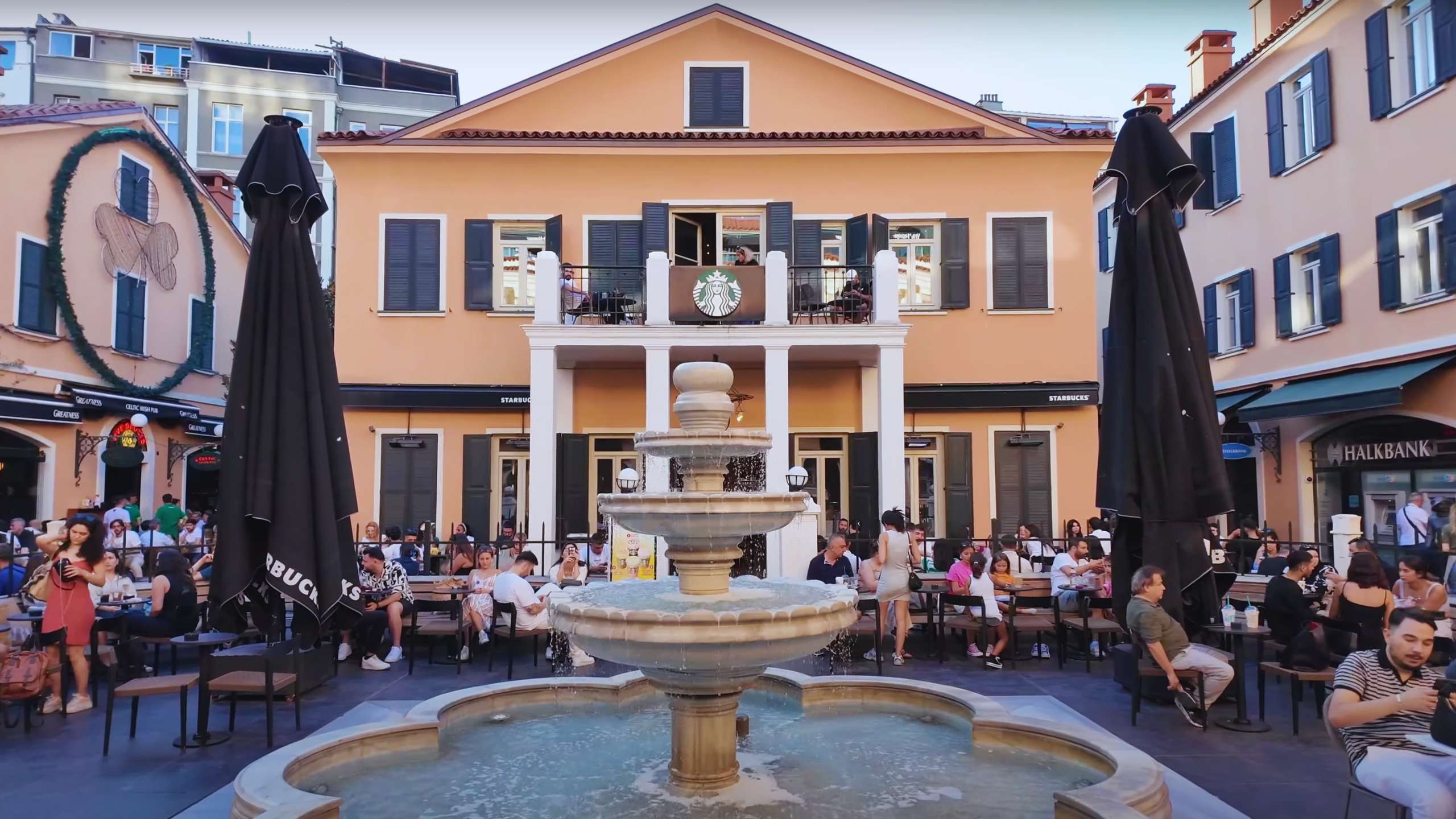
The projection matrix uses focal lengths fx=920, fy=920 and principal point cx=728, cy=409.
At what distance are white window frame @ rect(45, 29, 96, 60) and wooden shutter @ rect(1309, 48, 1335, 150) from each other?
142ft

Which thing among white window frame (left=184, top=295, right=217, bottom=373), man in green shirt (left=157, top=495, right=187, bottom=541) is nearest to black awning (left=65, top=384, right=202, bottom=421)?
white window frame (left=184, top=295, right=217, bottom=373)

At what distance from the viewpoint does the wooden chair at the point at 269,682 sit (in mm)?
6500

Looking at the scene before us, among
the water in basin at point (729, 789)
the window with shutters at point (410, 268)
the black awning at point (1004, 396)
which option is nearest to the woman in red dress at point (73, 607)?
the water in basin at point (729, 789)

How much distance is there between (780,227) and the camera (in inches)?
664

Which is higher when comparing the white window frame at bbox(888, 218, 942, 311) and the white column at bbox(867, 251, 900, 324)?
the white window frame at bbox(888, 218, 942, 311)

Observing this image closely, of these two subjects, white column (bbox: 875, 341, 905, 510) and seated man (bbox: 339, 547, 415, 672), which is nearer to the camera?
seated man (bbox: 339, 547, 415, 672)

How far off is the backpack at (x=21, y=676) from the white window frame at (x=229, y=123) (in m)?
35.6

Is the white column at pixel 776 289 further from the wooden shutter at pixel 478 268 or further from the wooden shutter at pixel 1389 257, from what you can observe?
the wooden shutter at pixel 1389 257

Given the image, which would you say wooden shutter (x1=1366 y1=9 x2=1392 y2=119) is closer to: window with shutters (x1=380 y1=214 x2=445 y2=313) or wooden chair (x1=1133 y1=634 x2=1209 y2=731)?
wooden chair (x1=1133 y1=634 x2=1209 y2=731)

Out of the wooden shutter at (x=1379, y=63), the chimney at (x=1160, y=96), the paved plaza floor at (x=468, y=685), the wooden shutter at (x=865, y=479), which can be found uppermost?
the chimney at (x=1160, y=96)

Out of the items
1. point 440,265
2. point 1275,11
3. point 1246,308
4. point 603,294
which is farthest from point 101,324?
point 1275,11

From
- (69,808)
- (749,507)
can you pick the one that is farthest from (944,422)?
(69,808)

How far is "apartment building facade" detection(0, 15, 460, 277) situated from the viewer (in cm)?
3647

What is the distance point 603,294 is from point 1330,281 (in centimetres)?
1276
